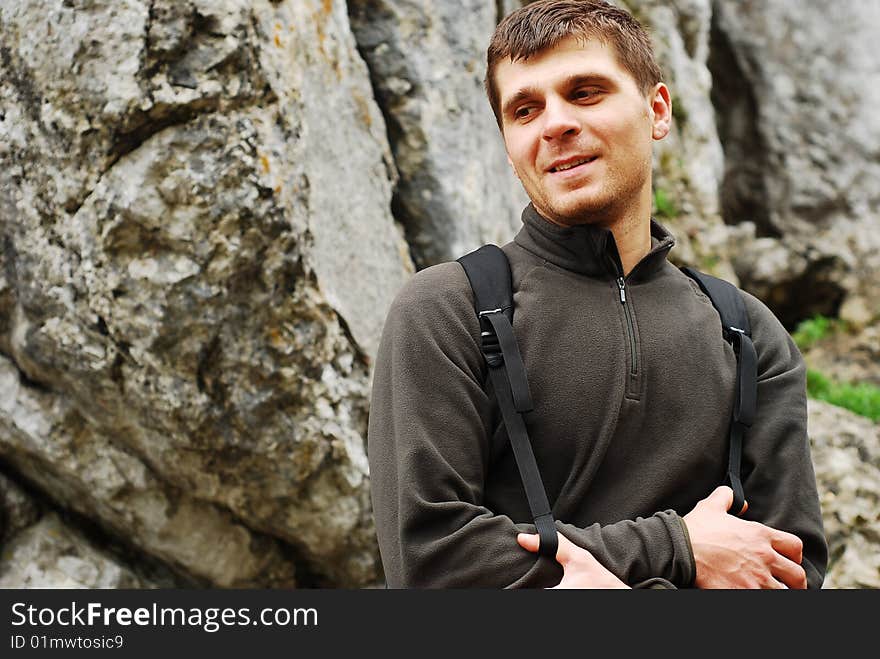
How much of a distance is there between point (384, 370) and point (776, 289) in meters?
6.50

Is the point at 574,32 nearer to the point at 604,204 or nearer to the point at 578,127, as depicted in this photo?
the point at 578,127

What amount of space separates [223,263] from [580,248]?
1920mm

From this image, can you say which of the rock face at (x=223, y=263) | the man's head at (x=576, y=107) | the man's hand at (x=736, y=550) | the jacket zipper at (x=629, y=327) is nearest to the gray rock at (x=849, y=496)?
the rock face at (x=223, y=263)

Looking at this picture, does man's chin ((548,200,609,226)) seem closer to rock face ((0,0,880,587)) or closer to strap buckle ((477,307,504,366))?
strap buckle ((477,307,504,366))

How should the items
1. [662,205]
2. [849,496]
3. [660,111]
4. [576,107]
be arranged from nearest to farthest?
[576,107] → [660,111] → [849,496] → [662,205]

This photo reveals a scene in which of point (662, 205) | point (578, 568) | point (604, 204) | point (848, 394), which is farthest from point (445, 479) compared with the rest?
point (662, 205)

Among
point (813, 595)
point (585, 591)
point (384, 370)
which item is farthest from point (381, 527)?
point (813, 595)

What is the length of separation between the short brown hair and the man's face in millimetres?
28

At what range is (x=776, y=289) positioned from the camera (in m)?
8.16

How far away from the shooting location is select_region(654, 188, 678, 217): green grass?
7.54m

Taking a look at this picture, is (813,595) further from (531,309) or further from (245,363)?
(245,363)

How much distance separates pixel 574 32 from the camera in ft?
A: 8.50

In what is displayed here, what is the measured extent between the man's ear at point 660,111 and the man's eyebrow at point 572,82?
31 centimetres

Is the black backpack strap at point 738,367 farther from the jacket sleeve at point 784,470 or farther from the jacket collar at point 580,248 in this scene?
the jacket collar at point 580,248
